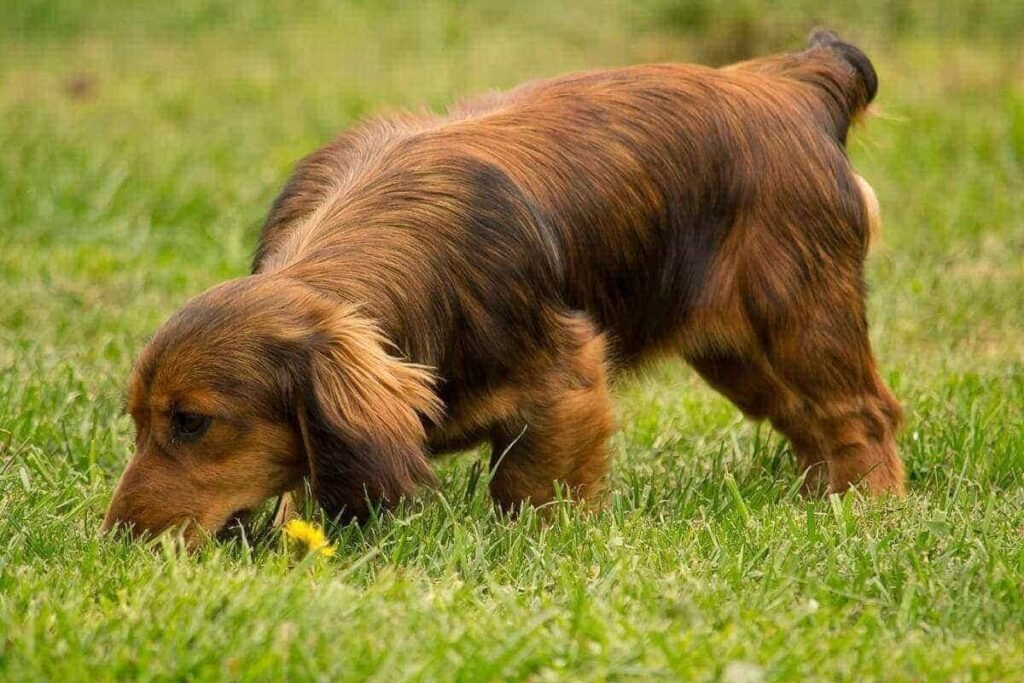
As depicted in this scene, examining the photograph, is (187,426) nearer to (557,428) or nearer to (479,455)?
(557,428)

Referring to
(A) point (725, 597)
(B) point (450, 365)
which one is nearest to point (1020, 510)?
(A) point (725, 597)

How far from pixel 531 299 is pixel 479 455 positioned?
79cm

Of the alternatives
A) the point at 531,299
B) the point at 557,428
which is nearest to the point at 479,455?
the point at 557,428

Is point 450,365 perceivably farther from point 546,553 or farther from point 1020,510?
point 1020,510

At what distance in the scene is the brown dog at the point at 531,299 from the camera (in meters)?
4.21

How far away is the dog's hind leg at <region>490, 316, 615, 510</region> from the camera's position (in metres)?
4.77

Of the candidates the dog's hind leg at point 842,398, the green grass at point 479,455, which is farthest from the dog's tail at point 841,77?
the green grass at point 479,455

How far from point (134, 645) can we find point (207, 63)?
29.3 ft

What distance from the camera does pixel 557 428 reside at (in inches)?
188

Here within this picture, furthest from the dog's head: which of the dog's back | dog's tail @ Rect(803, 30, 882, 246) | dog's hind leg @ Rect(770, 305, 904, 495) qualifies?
dog's tail @ Rect(803, 30, 882, 246)

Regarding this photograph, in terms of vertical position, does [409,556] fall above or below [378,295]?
below

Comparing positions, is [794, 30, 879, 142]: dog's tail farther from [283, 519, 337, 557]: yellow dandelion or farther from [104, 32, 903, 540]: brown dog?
[283, 519, 337, 557]: yellow dandelion

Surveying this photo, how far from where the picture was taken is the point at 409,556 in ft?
14.0

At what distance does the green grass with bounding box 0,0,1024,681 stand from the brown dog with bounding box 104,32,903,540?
0.68ft
